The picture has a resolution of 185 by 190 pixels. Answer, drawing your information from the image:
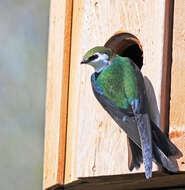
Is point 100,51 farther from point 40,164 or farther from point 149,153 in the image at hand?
point 40,164

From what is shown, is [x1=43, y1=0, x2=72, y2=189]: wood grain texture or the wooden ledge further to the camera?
[x1=43, y1=0, x2=72, y2=189]: wood grain texture

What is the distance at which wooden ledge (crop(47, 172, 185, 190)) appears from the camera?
149 inches

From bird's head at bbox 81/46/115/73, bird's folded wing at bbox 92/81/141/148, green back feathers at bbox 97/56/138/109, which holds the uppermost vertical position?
bird's head at bbox 81/46/115/73

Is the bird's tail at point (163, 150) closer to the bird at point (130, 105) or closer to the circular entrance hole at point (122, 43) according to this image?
the bird at point (130, 105)

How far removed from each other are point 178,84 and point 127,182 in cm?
57

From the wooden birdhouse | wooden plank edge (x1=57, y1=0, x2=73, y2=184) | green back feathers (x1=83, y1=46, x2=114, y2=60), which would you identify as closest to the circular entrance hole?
the wooden birdhouse

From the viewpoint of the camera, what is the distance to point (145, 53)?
12.4 ft

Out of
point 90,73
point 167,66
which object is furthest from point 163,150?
point 90,73

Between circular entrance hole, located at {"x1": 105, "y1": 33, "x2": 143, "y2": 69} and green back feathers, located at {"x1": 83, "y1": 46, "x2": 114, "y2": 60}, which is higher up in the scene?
circular entrance hole, located at {"x1": 105, "y1": 33, "x2": 143, "y2": 69}

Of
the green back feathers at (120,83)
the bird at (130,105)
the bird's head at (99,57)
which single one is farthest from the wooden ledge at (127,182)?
the bird's head at (99,57)

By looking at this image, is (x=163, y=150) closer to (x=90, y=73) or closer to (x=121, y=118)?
(x=121, y=118)

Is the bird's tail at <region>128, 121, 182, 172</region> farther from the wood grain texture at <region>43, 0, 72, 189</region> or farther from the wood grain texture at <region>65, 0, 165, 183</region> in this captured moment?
the wood grain texture at <region>43, 0, 72, 189</region>

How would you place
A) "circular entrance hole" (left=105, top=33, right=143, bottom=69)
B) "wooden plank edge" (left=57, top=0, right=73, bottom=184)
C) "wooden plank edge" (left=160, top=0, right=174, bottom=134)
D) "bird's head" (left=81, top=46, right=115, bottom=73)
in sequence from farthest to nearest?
"wooden plank edge" (left=57, top=0, right=73, bottom=184), "circular entrance hole" (left=105, top=33, right=143, bottom=69), "bird's head" (left=81, top=46, right=115, bottom=73), "wooden plank edge" (left=160, top=0, right=174, bottom=134)

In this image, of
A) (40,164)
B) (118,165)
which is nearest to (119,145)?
(118,165)
